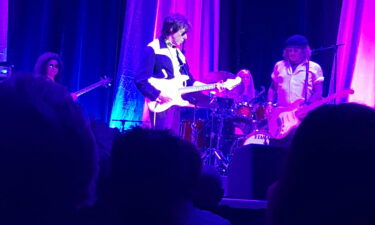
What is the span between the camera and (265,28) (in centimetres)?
935

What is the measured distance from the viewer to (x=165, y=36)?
682 centimetres

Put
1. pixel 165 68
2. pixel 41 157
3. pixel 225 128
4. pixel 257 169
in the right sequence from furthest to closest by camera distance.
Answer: pixel 225 128 < pixel 165 68 < pixel 257 169 < pixel 41 157

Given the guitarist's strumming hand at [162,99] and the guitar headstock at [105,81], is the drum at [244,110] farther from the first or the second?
the guitar headstock at [105,81]

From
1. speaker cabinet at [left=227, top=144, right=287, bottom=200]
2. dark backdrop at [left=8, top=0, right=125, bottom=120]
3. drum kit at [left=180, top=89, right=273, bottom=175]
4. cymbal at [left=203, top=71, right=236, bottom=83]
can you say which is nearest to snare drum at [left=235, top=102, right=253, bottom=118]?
drum kit at [left=180, top=89, right=273, bottom=175]

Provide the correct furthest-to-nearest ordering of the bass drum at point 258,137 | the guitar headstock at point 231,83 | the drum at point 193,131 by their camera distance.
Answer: the bass drum at point 258,137
the guitar headstock at point 231,83
the drum at point 193,131

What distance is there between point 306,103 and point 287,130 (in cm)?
39

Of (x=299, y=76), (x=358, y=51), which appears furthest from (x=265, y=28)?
(x=299, y=76)

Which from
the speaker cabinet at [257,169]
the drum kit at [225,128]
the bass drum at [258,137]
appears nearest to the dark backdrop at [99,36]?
the drum kit at [225,128]

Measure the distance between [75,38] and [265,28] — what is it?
10.4 feet

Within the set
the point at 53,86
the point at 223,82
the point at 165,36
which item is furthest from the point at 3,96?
the point at 223,82

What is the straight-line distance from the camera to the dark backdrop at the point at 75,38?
9375mm

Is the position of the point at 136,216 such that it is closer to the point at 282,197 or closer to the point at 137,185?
the point at 137,185

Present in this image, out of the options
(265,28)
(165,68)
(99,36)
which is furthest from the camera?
(99,36)

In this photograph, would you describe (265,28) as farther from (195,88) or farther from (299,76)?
(195,88)
